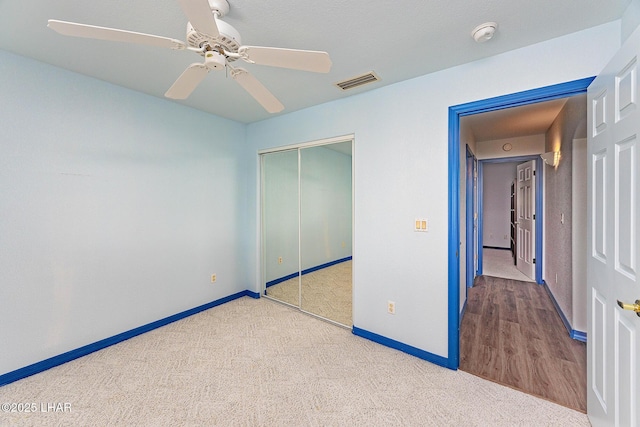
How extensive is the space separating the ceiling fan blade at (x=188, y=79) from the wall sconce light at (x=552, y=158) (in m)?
4.16

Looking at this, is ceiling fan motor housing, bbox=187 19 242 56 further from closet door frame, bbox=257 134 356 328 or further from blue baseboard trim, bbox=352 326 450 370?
blue baseboard trim, bbox=352 326 450 370

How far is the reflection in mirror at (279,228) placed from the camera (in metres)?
3.75

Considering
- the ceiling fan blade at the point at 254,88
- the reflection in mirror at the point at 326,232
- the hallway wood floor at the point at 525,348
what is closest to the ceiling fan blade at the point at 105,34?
the ceiling fan blade at the point at 254,88

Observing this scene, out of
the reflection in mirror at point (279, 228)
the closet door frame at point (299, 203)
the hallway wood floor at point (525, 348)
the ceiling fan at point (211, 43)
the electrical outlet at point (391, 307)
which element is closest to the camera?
the ceiling fan at point (211, 43)

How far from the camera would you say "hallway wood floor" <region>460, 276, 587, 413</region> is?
2031 mm

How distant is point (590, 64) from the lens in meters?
1.75

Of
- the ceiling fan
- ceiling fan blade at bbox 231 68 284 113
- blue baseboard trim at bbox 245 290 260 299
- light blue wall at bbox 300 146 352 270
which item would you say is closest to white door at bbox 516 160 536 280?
light blue wall at bbox 300 146 352 270

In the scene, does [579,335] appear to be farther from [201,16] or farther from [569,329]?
[201,16]

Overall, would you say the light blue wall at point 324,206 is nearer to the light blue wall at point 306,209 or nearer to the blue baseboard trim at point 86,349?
the light blue wall at point 306,209

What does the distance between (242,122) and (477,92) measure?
2.89m

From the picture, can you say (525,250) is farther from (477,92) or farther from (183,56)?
(183,56)

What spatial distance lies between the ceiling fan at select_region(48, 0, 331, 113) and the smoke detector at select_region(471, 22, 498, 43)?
1.06m

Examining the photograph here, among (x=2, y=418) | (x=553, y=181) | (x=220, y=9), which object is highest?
(x=220, y=9)

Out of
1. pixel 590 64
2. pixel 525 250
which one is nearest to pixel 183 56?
pixel 590 64
